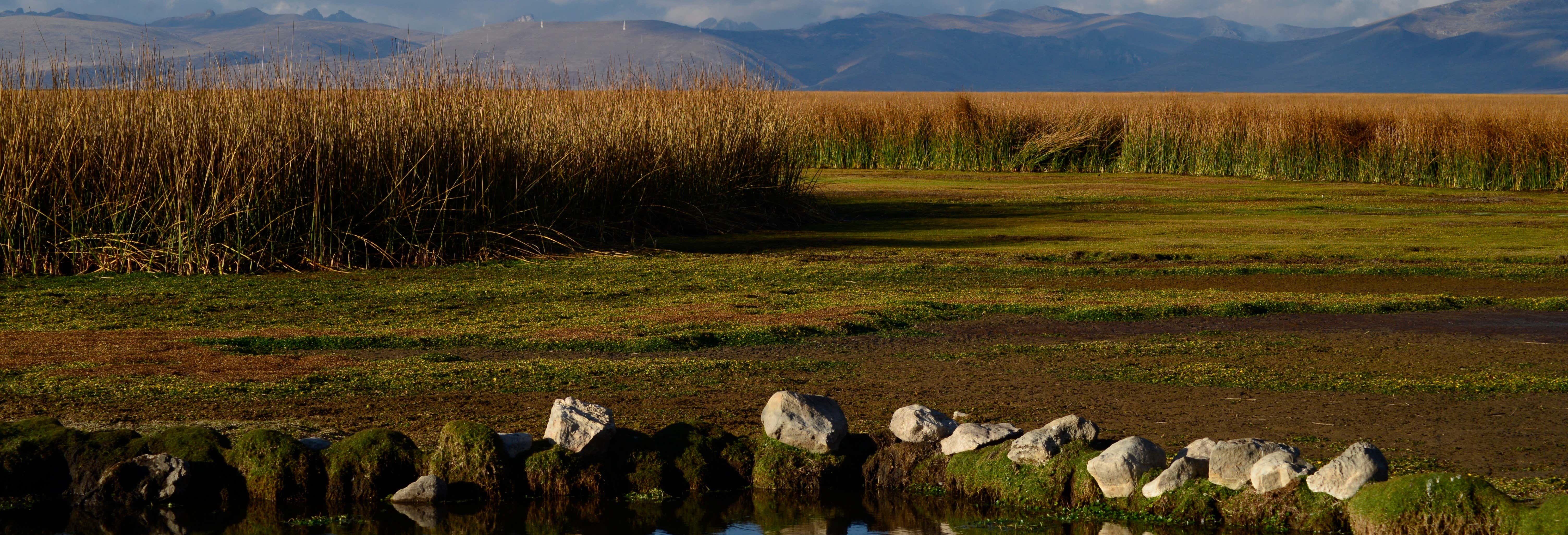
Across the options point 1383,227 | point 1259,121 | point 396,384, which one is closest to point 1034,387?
point 396,384

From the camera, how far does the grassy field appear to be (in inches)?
206

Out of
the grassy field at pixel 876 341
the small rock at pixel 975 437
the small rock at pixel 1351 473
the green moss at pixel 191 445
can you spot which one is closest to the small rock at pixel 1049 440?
the small rock at pixel 975 437

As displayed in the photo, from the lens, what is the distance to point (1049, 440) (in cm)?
435

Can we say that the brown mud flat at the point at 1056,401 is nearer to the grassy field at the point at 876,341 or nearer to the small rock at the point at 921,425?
the grassy field at the point at 876,341

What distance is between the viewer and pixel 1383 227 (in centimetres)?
1423

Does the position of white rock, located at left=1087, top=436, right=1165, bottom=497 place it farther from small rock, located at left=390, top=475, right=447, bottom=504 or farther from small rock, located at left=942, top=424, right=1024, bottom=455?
small rock, located at left=390, top=475, right=447, bottom=504

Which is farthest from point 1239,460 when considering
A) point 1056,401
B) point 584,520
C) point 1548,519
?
point 584,520

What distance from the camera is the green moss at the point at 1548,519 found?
3426mm

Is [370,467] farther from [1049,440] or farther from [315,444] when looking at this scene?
[1049,440]

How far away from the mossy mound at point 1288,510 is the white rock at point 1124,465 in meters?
0.26

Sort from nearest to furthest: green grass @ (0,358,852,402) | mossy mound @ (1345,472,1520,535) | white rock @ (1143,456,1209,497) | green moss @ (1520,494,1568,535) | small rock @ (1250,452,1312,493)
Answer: green moss @ (1520,494,1568,535)
mossy mound @ (1345,472,1520,535)
small rock @ (1250,452,1312,493)
white rock @ (1143,456,1209,497)
green grass @ (0,358,852,402)

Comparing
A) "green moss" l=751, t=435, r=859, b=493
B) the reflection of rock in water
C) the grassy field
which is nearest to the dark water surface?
the reflection of rock in water

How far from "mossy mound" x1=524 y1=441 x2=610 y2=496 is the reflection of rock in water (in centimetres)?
31

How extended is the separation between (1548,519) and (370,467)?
337 centimetres
